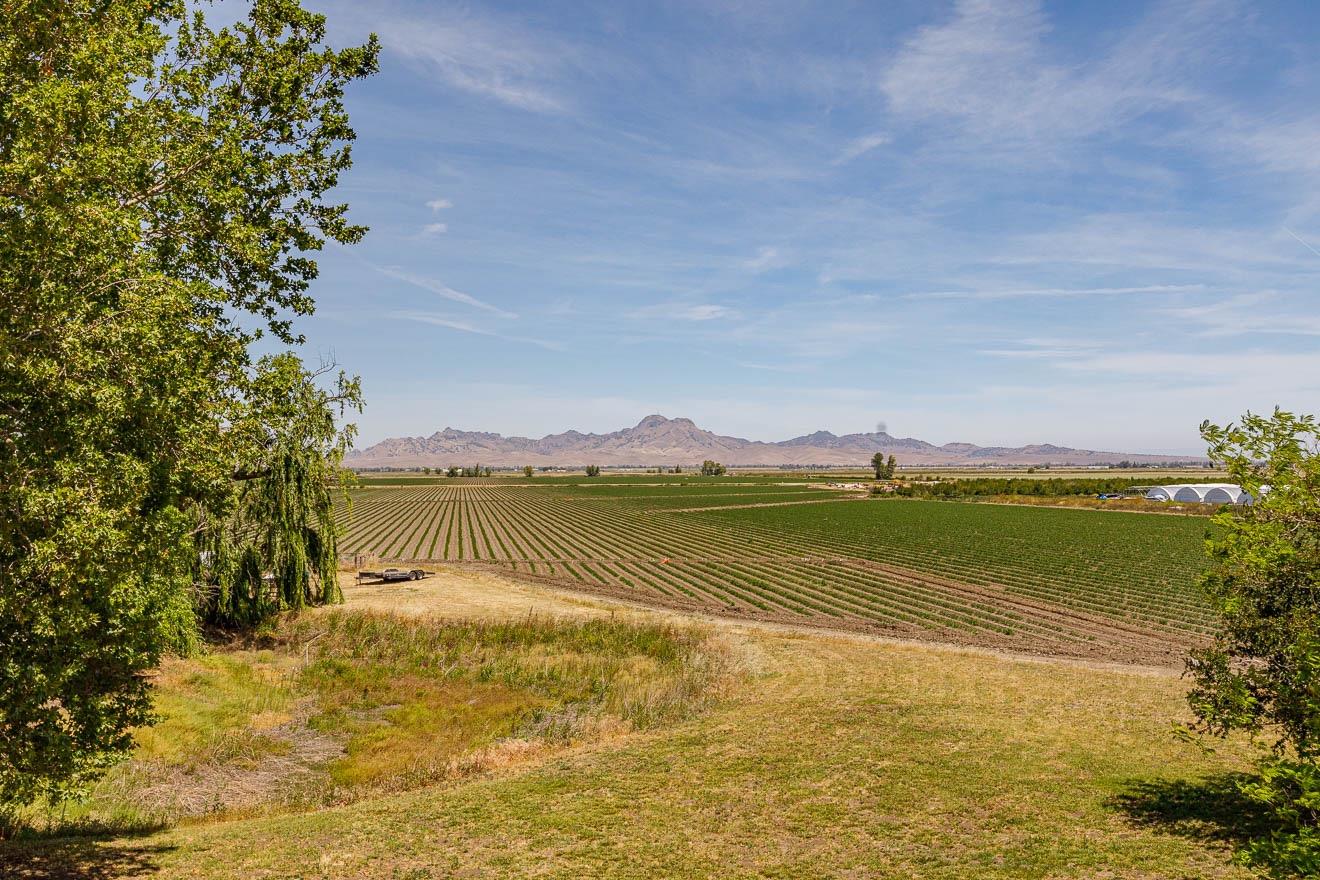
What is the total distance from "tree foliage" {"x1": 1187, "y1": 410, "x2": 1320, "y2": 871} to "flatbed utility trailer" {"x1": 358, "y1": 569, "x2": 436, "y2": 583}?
48411 millimetres

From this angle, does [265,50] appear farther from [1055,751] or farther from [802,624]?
[802,624]

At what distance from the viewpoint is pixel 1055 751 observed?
1761 centimetres

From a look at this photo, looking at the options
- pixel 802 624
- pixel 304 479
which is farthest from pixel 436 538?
pixel 802 624

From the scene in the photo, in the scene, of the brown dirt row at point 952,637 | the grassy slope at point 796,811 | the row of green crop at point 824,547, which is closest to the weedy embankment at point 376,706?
the grassy slope at point 796,811

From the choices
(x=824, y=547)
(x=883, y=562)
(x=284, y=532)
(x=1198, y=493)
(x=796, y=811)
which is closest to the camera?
(x=796, y=811)

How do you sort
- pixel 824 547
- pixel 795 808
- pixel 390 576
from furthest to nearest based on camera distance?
pixel 824 547
pixel 390 576
pixel 795 808

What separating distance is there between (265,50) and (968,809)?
2162 centimetres

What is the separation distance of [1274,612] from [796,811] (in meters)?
9.60

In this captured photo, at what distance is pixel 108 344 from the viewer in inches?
361

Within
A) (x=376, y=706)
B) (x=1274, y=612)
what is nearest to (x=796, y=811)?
(x=1274, y=612)

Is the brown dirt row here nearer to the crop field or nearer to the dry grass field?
the crop field

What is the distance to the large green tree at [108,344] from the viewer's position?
8.66 m

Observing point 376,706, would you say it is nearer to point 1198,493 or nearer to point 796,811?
point 796,811

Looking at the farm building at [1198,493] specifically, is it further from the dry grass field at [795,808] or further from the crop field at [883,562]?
the dry grass field at [795,808]
